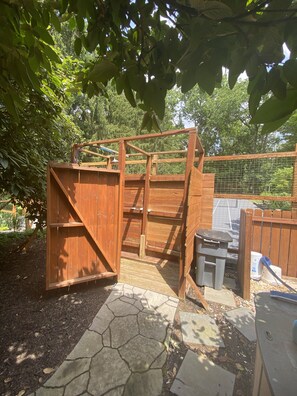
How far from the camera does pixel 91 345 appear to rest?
6.64 ft

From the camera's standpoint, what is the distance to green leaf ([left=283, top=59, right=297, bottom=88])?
0.45 m

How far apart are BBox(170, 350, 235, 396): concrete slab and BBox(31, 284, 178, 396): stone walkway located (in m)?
0.19

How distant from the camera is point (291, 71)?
46 cm

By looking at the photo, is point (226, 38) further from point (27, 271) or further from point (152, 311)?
point (27, 271)

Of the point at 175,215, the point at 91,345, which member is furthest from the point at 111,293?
the point at 175,215

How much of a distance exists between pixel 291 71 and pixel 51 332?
296 centimetres

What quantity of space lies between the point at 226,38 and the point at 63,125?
3.70 m

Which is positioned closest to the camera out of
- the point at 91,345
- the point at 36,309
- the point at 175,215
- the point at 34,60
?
the point at 34,60

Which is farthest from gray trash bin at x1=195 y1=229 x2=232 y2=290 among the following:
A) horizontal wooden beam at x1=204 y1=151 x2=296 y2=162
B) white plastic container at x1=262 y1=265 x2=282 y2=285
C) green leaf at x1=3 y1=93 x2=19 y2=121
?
green leaf at x1=3 y1=93 x2=19 y2=121

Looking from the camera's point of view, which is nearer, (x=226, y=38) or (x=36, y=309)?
(x=226, y=38)

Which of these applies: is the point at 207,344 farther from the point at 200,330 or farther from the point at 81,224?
the point at 81,224

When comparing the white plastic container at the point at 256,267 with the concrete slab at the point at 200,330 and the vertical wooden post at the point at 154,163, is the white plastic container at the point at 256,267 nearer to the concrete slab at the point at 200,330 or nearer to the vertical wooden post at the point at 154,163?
the concrete slab at the point at 200,330

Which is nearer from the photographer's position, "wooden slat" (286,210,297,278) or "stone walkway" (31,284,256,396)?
"stone walkway" (31,284,256,396)

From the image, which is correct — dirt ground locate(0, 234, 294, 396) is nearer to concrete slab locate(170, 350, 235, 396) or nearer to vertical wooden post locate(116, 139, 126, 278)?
concrete slab locate(170, 350, 235, 396)
